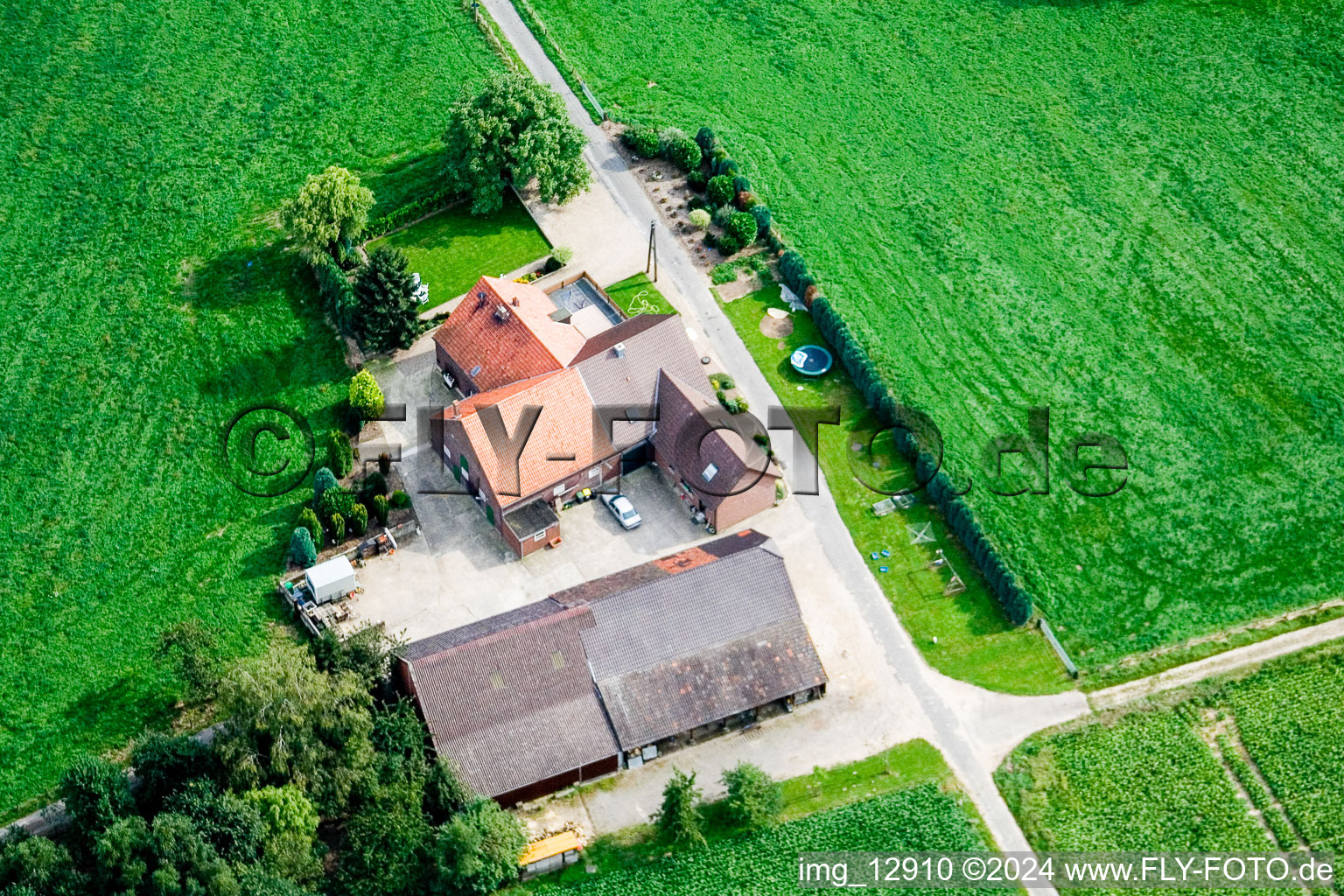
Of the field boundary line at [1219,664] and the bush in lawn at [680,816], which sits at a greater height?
the bush in lawn at [680,816]

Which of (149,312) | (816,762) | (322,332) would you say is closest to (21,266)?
(149,312)

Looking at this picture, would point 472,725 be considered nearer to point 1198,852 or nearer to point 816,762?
point 816,762

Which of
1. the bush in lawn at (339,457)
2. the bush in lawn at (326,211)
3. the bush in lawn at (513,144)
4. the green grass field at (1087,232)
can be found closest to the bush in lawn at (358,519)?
the bush in lawn at (339,457)

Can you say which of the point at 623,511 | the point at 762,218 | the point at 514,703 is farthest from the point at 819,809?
the point at 762,218

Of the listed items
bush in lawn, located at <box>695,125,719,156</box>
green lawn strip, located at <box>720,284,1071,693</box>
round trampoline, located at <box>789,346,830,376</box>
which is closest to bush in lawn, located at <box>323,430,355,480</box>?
green lawn strip, located at <box>720,284,1071,693</box>

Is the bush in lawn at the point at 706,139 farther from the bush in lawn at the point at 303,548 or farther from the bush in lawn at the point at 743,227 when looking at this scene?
the bush in lawn at the point at 303,548
